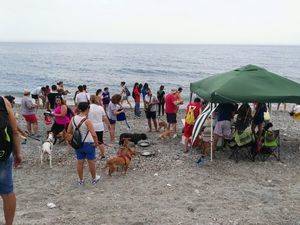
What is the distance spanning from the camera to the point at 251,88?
991cm

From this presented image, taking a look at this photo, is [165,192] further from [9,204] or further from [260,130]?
[260,130]

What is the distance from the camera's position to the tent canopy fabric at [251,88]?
31.4 ft

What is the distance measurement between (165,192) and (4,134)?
4191mm

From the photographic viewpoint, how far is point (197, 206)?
6.94 meters

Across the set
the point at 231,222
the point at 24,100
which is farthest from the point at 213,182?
the point at 24,100

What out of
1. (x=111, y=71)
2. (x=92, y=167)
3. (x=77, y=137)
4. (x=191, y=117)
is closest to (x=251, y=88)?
(x=191, y=117)

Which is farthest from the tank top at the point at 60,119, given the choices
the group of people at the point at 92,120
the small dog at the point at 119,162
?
the small dog at the point at 119,162

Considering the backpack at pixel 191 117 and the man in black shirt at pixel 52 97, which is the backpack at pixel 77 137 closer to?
the backpack at pixel 191 117

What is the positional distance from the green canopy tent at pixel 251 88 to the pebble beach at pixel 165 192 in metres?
1.61

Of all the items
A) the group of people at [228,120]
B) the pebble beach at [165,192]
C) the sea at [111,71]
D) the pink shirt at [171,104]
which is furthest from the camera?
the sea at [111,71]

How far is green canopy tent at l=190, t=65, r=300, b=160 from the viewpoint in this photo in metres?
9.58

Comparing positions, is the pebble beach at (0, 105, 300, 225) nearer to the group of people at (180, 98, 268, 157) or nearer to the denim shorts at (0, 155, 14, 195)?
the group of people at (180, 98, 268, 157)

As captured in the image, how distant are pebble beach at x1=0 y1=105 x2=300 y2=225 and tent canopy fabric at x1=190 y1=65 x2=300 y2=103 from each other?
5.30ft

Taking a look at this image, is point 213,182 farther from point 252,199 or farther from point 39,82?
point 39,82
